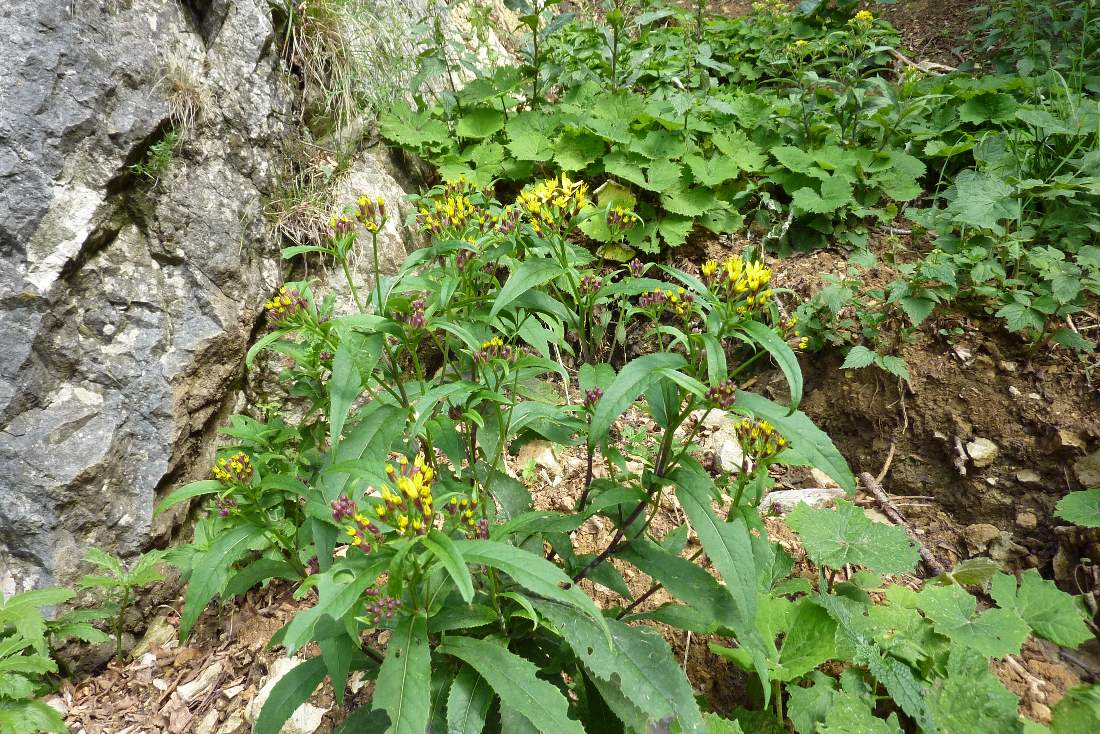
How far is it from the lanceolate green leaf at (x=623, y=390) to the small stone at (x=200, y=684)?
7.97ft

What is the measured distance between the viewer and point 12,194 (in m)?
2.72

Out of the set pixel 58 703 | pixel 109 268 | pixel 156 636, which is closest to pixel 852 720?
pixel 156 636

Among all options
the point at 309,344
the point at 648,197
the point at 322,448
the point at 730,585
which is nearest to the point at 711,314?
the point at 730,585

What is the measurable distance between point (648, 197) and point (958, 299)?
209cm

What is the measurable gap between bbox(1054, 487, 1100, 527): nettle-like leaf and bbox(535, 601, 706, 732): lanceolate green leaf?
6.50ft

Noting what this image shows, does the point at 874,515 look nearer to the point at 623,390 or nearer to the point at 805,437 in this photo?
the point at 805,437

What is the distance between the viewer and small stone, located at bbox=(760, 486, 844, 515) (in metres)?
3.05

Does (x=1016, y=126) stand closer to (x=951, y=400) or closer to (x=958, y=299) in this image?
(x=958, y=299)

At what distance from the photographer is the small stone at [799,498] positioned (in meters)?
3.05

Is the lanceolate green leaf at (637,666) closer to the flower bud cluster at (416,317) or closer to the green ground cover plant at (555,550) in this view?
the green ground cover plant at (555,550)

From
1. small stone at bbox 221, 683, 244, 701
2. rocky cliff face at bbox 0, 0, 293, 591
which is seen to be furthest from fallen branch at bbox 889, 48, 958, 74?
small stone at bbox 221, 683, 244, 701

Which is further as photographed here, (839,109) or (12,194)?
(839,109)

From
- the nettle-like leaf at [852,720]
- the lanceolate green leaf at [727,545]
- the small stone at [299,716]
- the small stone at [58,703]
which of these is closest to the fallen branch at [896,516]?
the nettle-like leaf at [852,720]

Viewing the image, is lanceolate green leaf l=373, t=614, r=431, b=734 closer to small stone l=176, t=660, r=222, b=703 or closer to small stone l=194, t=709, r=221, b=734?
small stone l=194, t=709, r=221, b=734
